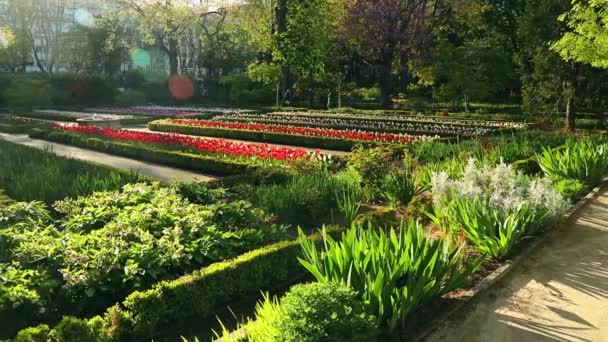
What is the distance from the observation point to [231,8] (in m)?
40.1

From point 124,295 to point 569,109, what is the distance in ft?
60.1

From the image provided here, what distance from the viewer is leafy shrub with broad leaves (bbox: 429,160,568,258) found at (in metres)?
5.66

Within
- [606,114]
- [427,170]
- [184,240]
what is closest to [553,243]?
[427,170]

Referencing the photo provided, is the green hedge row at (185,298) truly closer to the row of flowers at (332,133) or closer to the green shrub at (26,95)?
the row of flowers at (332,133)

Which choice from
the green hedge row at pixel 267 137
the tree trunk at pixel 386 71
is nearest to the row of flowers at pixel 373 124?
the green hedge row at pixel 267 137

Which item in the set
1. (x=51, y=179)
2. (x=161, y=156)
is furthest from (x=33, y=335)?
(x=161, y=156)

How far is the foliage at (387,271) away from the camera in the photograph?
3.69m

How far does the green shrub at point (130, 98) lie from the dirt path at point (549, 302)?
3698 cm

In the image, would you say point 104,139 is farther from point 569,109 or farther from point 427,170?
point 569,109

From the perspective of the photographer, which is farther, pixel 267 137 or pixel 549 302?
pixel 267 137

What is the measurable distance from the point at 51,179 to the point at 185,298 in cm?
497

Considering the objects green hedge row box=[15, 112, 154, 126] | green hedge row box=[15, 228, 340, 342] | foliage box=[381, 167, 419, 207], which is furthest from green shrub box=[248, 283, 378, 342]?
green hedge row box=[15, 112, 154, 126]

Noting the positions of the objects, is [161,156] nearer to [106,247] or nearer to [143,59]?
[106,247]

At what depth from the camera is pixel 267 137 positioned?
57.4 feet
